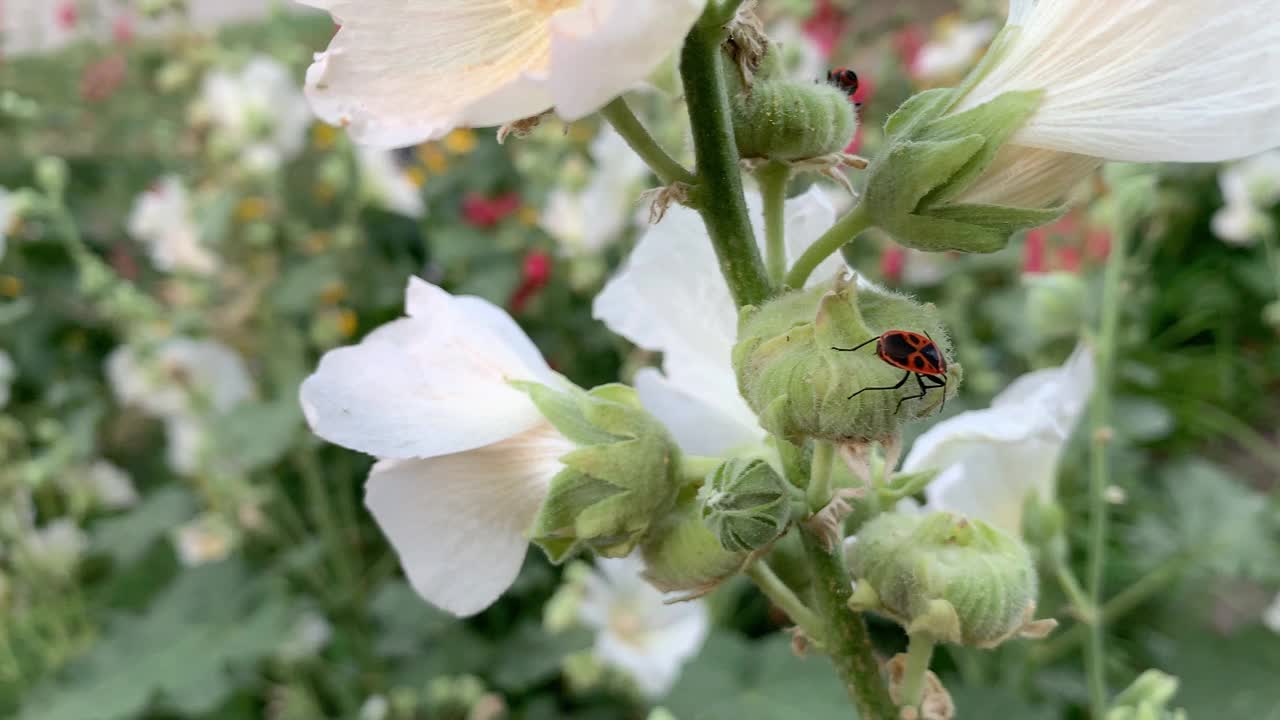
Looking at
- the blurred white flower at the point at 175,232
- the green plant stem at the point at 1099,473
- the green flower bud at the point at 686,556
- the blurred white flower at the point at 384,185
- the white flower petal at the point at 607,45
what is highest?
the white flower petal at the point at 607,45

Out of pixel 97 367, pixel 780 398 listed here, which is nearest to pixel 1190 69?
pixel 780 398

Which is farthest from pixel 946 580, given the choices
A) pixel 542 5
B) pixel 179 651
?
pixel 179 651

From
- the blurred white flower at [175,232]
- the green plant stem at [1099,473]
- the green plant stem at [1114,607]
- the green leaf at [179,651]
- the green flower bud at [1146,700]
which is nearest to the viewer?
A: the green flower bud at [1146,700]

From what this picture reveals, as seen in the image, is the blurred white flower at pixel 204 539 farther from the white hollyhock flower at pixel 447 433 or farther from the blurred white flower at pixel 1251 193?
the blurred white flower at pixel 1251 193

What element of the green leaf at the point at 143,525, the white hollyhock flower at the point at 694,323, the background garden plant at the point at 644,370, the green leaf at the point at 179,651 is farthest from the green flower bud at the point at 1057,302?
the green leaf at the point at 143,525

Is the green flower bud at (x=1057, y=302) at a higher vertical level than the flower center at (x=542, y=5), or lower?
lower

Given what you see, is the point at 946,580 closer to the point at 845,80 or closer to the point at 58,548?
the point at 845,80

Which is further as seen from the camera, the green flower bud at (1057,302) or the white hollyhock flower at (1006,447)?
the green flower bud at (1057,302)
